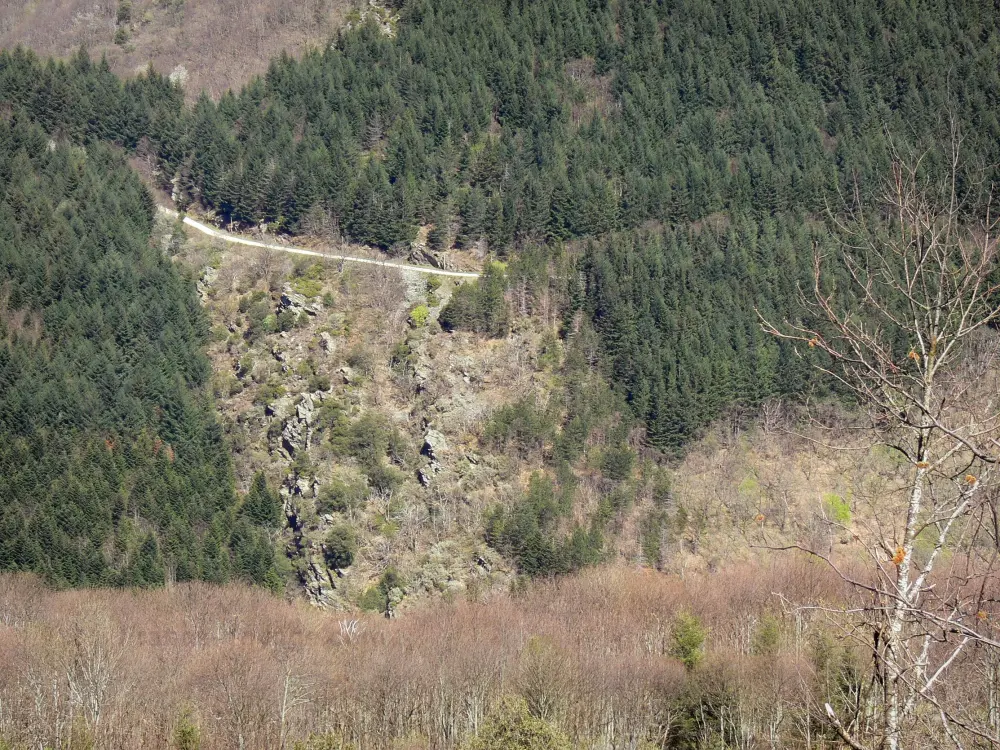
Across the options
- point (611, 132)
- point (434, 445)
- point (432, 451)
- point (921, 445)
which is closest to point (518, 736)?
point (921, 445)

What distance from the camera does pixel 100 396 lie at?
107 meters

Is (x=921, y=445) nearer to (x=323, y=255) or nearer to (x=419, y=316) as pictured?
(x=419, y=316)

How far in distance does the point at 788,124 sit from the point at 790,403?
181 ft

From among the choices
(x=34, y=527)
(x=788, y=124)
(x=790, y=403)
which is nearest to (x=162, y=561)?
(x=34, y=527)

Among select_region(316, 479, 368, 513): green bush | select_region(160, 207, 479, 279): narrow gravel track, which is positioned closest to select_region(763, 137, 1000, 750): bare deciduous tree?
select_region(316, 479, 368, 513): green bush

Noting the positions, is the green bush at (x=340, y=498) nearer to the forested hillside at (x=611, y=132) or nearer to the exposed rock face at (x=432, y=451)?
the exposed rock face at (x=432, y=451)

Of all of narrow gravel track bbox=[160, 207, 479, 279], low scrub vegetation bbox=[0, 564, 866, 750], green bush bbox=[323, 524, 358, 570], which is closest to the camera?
low scrub vegetation bbox=[0, 564, 866, 750]

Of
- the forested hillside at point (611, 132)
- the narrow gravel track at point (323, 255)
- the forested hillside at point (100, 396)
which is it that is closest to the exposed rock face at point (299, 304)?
the narrow gravel track at point (323, 255)

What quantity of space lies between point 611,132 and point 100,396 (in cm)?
7493

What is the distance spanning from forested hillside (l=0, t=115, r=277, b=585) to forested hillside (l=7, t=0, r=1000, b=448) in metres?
12.5

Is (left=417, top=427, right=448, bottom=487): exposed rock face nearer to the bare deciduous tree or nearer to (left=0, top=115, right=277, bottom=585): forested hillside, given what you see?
(left=0, top=115, right=277, bottom=585): forested hillside

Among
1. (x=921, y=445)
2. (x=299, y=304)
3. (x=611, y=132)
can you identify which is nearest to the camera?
(x=921, y=445)

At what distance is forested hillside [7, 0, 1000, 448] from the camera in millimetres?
117625

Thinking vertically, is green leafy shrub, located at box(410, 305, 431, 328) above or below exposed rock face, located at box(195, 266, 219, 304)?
below
